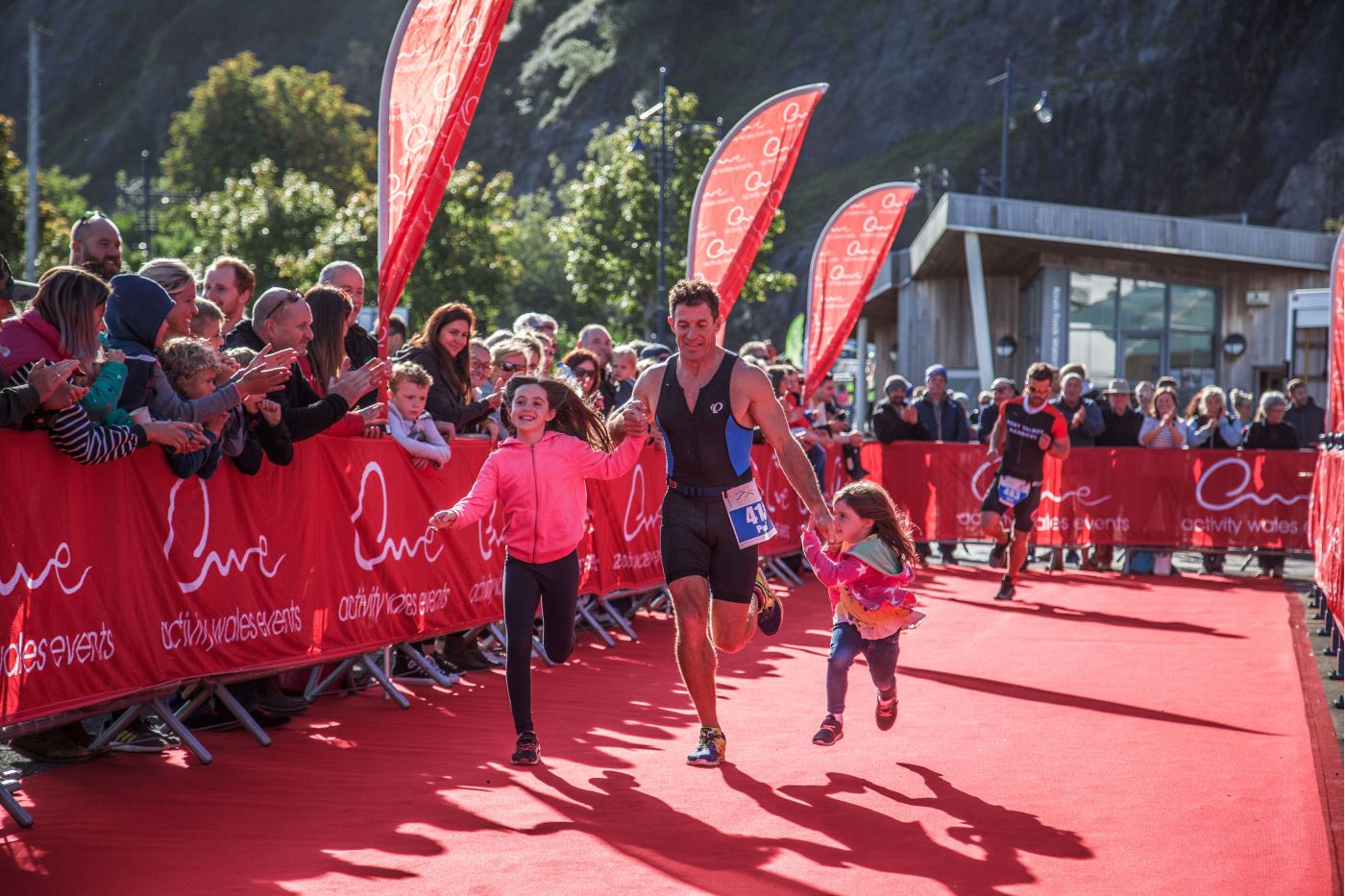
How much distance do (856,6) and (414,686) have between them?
106m

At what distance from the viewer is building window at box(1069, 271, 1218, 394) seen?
33312 millimetres

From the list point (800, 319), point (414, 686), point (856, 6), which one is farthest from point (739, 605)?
point (856, 6)

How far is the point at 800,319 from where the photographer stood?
129 ft

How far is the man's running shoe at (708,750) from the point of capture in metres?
6.77

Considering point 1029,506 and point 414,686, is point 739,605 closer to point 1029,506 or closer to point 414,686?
point 414,686

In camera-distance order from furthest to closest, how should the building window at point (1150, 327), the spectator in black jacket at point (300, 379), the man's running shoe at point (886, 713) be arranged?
the building window at point (1150, 327), the spectator in black jacket at point (300, 379), the man's running shoe at point (886, 713)

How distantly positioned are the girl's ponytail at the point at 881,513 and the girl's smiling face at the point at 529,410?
149 centimetres

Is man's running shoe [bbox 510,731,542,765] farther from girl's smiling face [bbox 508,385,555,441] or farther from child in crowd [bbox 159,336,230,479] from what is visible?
child in crowd [bbox 159,336,230,479]

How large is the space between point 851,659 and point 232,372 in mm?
3359

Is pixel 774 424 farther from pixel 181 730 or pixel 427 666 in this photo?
pixel 427 666

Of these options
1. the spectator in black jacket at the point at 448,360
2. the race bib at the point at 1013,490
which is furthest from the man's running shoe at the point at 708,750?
the race bib at the point at 1013,490

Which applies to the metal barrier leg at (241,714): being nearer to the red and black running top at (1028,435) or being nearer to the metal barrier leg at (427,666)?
the metal barrier leg at (427,666)

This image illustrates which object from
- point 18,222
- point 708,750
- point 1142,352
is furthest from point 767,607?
point 18,222

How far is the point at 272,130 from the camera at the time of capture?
227 feet
